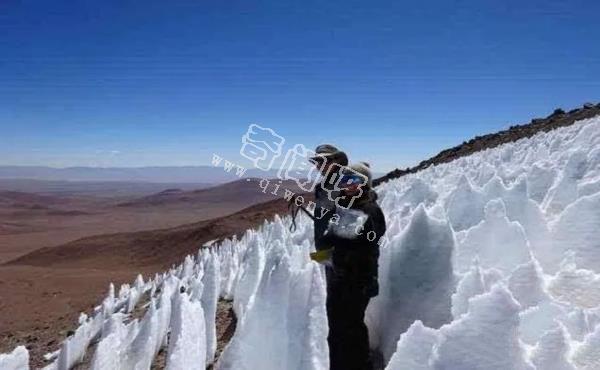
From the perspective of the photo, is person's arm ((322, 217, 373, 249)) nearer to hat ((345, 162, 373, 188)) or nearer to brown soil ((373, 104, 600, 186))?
hat ((345, 162, 373, 188))

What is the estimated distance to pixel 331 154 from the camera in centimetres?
364

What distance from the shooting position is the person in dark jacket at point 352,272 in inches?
123

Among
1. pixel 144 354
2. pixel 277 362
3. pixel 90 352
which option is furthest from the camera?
pixel 90 352

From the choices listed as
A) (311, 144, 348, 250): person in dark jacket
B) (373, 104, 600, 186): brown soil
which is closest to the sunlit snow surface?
(311, 144, 348, 250): person in dark jacket

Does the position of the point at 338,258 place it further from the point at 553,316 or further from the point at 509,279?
the point at 553,316

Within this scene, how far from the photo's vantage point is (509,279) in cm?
267

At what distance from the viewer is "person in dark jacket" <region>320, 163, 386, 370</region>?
3.11 meters

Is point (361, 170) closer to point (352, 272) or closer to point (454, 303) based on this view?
point (352, 272)

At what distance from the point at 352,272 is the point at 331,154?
858 mm

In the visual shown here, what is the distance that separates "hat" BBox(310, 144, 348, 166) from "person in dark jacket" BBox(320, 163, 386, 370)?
0.39 meters

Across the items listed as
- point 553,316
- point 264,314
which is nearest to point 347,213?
point 264,314

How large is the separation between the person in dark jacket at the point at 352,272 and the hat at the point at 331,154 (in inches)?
15.4

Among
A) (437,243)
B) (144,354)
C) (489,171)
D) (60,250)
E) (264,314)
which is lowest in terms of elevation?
(60,250)

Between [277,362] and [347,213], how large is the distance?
0.89 meters
